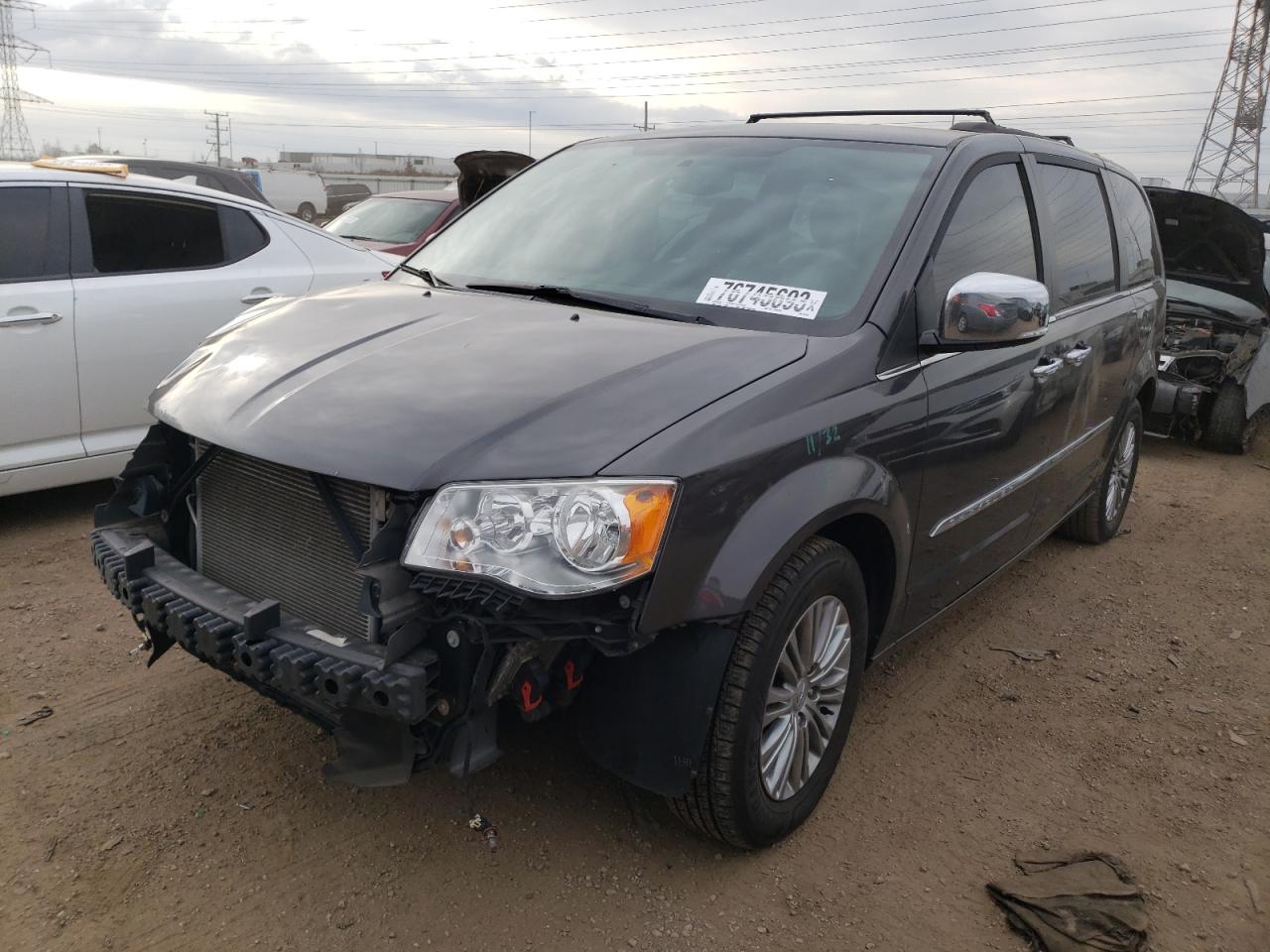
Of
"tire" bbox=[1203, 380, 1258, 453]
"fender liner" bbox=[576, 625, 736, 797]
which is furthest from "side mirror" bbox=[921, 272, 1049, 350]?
"tire" bbox=[1203, 380, 1258, 453]

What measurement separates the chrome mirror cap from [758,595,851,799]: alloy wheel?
800mm

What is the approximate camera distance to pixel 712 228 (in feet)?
10.0

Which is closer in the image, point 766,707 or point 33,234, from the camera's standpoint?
point 766,707

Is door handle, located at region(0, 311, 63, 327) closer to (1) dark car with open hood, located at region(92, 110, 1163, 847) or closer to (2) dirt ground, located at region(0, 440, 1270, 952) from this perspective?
(2) dirt ground, located at region(0, 440, 1270, 952)

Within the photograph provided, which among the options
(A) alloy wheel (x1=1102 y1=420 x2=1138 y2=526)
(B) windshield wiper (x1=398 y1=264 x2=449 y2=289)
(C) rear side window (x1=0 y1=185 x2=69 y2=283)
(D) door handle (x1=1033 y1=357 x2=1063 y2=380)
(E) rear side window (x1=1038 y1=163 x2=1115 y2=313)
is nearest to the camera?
(B) windshield wiper (x1=398 y1=264 x2=449 y2=289)

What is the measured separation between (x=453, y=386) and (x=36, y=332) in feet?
9.59

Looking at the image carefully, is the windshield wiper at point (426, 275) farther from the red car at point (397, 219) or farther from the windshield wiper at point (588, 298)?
the red car at point (397, 219)

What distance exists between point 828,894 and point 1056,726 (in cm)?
133

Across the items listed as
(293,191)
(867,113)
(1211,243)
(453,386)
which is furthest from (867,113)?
(293,191)

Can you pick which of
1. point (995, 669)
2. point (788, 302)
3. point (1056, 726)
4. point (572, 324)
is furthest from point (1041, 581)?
point (572, 324)

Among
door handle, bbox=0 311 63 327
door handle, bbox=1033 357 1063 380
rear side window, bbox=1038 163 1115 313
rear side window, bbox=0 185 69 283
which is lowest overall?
door handle, bbox=0 311 63 327

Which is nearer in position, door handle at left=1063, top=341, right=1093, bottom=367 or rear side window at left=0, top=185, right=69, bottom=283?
door handle at left=1063, top=341, right=1093, bottom=367

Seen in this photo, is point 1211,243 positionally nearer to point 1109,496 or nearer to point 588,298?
point 1109,496

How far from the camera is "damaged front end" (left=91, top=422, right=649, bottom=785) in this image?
204 centimetres
